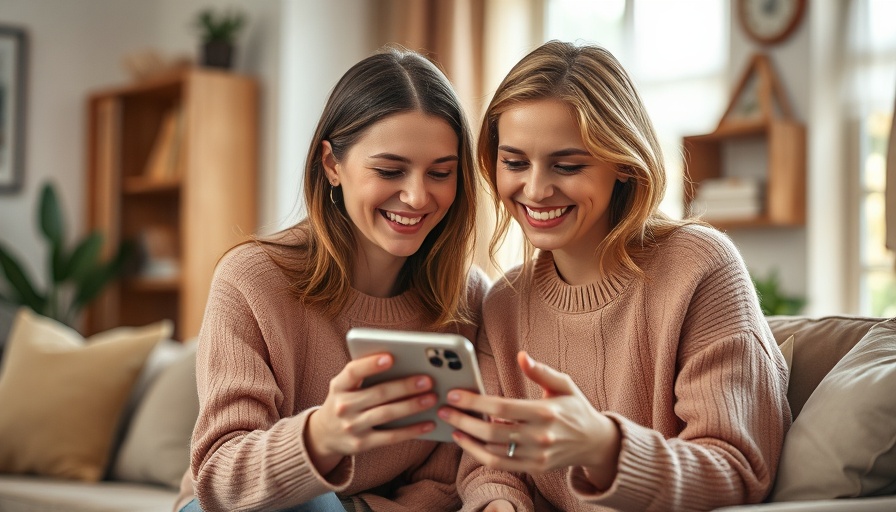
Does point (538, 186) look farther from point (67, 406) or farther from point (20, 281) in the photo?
point (20, 281)

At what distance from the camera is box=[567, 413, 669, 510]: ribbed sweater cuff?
4.53 ft

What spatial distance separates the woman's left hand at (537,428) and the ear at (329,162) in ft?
2.27

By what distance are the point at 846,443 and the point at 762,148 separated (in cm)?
278

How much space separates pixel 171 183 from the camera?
513 centimetres

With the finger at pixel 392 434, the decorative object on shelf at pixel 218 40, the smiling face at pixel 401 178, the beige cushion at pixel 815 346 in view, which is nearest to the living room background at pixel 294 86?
the decorative object on shelf at pixel 218 40

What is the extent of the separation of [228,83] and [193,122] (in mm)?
274

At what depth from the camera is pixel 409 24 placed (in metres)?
4.80

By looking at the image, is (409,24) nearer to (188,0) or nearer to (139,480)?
(188,0)

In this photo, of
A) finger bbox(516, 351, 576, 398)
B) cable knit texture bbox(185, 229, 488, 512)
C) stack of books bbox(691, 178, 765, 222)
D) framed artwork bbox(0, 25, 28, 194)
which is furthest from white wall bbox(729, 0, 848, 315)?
framed artwork bbox(0, 25, 28, 194)

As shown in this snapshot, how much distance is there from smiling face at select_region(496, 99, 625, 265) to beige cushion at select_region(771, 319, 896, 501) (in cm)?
47

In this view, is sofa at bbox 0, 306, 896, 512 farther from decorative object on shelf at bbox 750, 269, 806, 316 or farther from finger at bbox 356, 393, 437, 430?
decorative object on shelf at bbox 750, 269, 806, 316

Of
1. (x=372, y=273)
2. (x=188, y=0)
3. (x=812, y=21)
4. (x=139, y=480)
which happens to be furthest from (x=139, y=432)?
(x=188, y=0)

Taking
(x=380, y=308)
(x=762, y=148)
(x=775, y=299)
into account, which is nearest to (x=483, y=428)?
(x=380, y=308)

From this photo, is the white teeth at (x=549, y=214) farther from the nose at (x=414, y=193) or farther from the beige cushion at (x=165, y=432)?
the beige cushion at (x=165, y=432)
